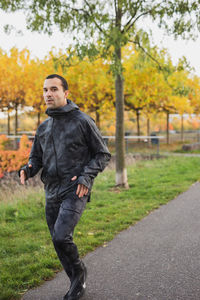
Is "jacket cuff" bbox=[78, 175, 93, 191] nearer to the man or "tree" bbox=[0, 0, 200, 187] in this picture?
the man

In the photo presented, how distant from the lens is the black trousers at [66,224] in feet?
9.20

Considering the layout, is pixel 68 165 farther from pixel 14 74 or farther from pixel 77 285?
pixel 14 74

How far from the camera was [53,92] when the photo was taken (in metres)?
2.95

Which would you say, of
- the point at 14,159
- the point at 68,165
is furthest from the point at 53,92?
the point at 14,159

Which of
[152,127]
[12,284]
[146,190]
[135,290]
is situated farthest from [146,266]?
[152,127]

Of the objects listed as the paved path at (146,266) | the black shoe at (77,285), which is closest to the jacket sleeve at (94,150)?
the black shoe at (77,285)

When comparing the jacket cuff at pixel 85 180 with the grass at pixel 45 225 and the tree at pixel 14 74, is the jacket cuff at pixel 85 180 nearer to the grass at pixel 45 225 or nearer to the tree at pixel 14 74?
the grass at pixel 45 225

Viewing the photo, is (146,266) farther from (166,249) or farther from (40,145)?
(40,145)

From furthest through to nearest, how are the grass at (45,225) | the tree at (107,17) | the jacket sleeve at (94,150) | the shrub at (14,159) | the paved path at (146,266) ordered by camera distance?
the shrub at (14,159)
the tree at (107,17)
the grass at (45,225)
the paved path at (146,266)
the jacket sleeve at (94,150)

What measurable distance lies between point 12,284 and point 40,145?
1.46 meters

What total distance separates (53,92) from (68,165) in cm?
65

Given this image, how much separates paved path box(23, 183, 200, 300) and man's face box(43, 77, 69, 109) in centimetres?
177

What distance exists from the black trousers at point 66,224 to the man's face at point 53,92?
0.79m

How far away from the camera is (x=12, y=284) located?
11.3ft
